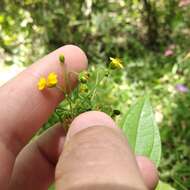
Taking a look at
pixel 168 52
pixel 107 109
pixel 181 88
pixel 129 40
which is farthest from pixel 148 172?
pixel 129 40

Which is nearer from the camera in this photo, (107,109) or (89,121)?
(89,121)

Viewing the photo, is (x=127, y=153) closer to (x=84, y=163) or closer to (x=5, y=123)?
(x=84, y=163)

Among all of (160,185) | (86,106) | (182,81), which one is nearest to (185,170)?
(182,81)

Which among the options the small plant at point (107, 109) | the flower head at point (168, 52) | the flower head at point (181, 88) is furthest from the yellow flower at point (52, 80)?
the flower head at point (168, 52)

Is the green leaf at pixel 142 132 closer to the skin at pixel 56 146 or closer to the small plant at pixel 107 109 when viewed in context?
the small plant at pixel 107 109

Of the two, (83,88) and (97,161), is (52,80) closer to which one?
(83,88)

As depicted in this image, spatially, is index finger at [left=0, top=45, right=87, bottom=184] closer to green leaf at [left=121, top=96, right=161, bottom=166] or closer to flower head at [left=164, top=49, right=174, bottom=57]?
green leaf at [left=121, top=96, right=161, bottom=166]
